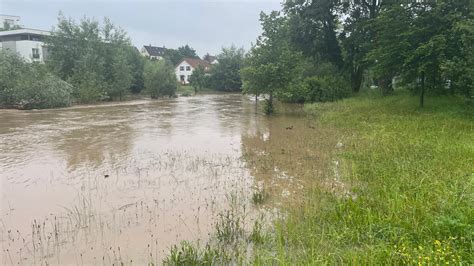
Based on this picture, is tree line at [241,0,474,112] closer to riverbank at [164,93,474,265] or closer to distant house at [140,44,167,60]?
riverbank at [164,93,474,265]

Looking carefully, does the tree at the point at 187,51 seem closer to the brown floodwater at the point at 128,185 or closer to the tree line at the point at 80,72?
the tree line at the point at 80,72

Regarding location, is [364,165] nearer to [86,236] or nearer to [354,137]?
[354,137]

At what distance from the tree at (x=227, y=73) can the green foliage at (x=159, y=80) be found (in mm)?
13063

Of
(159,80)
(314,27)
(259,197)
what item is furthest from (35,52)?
(259,197)

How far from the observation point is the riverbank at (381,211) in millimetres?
3381

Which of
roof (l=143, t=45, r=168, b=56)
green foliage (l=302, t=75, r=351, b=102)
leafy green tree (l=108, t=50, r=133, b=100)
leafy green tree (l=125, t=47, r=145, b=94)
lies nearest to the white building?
roof (l=143, t=45, r=168, b=56)

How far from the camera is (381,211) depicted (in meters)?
4.40

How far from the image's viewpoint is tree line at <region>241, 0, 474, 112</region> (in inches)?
498

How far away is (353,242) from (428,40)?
12.8m

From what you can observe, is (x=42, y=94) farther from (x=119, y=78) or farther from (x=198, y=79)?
(x=198, y=79)

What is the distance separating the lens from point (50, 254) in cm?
409

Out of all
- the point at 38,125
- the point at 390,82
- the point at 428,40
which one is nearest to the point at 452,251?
the point at 428,40

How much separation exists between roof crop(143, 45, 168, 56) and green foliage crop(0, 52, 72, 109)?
173ft

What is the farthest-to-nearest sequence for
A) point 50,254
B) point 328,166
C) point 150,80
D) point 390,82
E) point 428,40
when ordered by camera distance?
point 150,80
point 390,82
point 428,40
point 328,166
point 50,254
